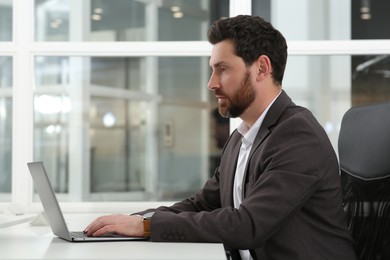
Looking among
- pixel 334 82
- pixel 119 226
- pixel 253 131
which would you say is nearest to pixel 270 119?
pixel 253 131

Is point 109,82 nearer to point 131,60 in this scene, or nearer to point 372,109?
point 131,60

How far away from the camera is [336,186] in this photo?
1.92 metres

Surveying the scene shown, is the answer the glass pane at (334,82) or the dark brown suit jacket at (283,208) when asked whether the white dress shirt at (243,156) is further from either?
the glass pane at (334,82)

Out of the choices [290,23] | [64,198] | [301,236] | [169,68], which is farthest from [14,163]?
[301,236]

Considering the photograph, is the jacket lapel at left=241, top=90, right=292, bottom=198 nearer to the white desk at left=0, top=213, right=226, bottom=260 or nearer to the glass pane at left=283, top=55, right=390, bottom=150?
the white desk at left=0, top=213, right=226, bottom=260

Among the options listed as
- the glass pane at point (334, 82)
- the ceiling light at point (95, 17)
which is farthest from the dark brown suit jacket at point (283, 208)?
the ceiling light at point (95, 17)

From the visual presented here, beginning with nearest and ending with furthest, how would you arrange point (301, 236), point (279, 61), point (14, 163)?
point (301, 236), point (279, 61), point (14, 163)

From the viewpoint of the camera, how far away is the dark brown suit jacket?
171cm

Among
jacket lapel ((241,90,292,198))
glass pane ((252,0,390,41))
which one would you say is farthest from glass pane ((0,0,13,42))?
jacket lapel ((241,90,292,198))

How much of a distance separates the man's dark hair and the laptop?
705 millimetres

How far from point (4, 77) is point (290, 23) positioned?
1.56m

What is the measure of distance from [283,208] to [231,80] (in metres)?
0.53

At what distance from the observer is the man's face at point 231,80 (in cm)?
208

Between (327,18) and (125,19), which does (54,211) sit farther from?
(327,18)
